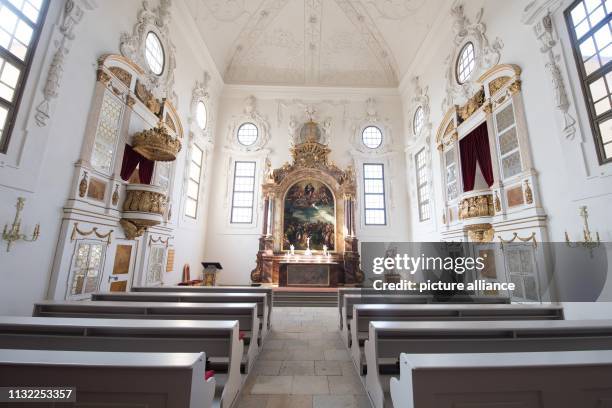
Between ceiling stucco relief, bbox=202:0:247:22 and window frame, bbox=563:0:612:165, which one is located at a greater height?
ceiling stucco relief, bbox=202:0:247:22

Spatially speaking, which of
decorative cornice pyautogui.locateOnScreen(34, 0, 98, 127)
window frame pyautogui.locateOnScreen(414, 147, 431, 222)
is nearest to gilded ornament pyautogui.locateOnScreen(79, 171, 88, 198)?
decorative cornice pyautogui.locateOnScreen(34, 0, 98, 127)

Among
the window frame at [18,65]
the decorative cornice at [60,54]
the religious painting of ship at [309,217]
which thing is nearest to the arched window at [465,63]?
the religious painting of ship at [309,217]

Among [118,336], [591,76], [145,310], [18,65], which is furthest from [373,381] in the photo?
[18,65]

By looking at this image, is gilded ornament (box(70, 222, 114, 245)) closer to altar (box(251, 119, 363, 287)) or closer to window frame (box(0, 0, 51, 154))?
window frame (box(0, 0, 51, 154))

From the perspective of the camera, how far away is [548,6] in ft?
17.3

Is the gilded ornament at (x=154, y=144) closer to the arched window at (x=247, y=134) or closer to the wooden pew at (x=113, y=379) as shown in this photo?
the arched window at (x=247, y=134)

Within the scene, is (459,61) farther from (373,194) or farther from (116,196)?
(116,196)

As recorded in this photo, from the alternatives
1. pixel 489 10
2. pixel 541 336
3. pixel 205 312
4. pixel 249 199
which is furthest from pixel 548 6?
pixel 249 199

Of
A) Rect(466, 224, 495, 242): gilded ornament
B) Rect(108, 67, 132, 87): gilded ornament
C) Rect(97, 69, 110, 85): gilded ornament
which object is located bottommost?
Rect(466, 224, 495, 242): gilded ornament

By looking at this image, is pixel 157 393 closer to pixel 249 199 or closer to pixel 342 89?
pixel 249 199

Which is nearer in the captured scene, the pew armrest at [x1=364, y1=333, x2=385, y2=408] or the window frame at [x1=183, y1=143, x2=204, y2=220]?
the pew armrest at [x1=364, y1=333, x2=385, y2=408]

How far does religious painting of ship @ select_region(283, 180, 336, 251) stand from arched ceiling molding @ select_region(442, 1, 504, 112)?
18.8 ft

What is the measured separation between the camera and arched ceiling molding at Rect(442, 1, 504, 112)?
23.3ft

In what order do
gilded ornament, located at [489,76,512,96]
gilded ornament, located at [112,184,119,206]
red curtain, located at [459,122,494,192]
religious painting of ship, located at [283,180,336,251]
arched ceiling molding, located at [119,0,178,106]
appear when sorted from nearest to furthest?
gilded ornament, located at [112,184,119,206]
gilded ornament, located at [489,76,512,96]
arched ceiling molding, located at [119,0,178,106]
red curtain, located at [459,122,494,192]
religious painting of ship, located at [283,180,336,251]
